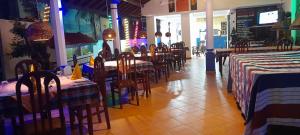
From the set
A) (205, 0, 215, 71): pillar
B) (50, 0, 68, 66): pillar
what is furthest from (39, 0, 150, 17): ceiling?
(205, 0, 215, 71): pillar

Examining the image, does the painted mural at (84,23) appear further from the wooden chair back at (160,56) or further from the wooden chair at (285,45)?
the wooden chair at (285,45)

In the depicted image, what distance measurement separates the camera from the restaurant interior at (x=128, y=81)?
2.40 meters

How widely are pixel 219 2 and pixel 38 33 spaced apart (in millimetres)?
9677

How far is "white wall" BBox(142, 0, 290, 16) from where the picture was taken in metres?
10.7

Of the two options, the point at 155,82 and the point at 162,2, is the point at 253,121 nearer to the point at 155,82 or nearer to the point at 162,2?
the point at 155,82

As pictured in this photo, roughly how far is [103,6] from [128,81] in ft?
21.3

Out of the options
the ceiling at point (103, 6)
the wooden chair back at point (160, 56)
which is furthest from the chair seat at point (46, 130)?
the ceiling at point (103, 6)

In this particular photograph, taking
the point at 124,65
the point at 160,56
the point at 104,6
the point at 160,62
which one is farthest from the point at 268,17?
the point at 124,65

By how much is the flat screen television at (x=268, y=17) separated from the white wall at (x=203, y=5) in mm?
463

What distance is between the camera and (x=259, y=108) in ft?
7.87

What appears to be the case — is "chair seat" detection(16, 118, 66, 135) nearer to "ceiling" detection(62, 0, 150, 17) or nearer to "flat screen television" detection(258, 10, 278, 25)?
"ceiling" detection(62, 0, 150, 17)

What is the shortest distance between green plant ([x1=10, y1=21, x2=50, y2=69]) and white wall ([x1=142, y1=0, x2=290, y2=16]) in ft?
24.7

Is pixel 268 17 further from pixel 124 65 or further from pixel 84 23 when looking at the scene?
pixel 124 65

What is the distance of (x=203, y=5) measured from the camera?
11422 mm
